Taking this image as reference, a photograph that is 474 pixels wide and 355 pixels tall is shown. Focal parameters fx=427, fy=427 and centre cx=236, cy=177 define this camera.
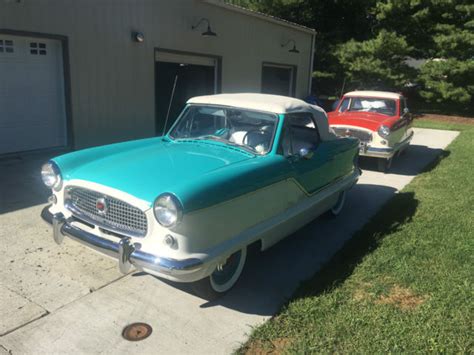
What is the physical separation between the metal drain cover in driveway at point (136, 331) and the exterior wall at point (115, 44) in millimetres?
6176

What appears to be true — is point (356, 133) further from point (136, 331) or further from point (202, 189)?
point (136, 331)

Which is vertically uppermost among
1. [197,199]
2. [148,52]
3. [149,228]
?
[148,52]

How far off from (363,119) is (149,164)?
20.8 ft

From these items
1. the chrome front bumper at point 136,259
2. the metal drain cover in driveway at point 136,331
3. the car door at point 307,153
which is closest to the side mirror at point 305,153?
the car door at point 307,153

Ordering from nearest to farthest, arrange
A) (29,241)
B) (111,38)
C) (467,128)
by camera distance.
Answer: (29,241) → (111,38) → (467,128)

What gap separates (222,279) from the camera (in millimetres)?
3756

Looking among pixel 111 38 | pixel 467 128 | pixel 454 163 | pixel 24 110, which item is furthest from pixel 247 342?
pixel 467 128

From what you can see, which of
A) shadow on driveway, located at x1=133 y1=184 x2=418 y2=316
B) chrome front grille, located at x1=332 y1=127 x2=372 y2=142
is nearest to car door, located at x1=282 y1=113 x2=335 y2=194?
shadow on driveway, located at x1=133 y1=184 x2=418 y2=316

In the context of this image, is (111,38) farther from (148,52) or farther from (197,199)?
(197,199)

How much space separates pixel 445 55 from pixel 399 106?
13.3 m

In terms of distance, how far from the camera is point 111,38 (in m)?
9.01

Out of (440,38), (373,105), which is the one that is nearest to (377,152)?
(373,105)

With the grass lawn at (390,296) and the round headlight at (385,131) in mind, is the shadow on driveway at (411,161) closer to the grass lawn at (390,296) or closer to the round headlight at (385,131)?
the round headlight at (385,131)

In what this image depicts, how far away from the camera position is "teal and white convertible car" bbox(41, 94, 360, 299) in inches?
122
